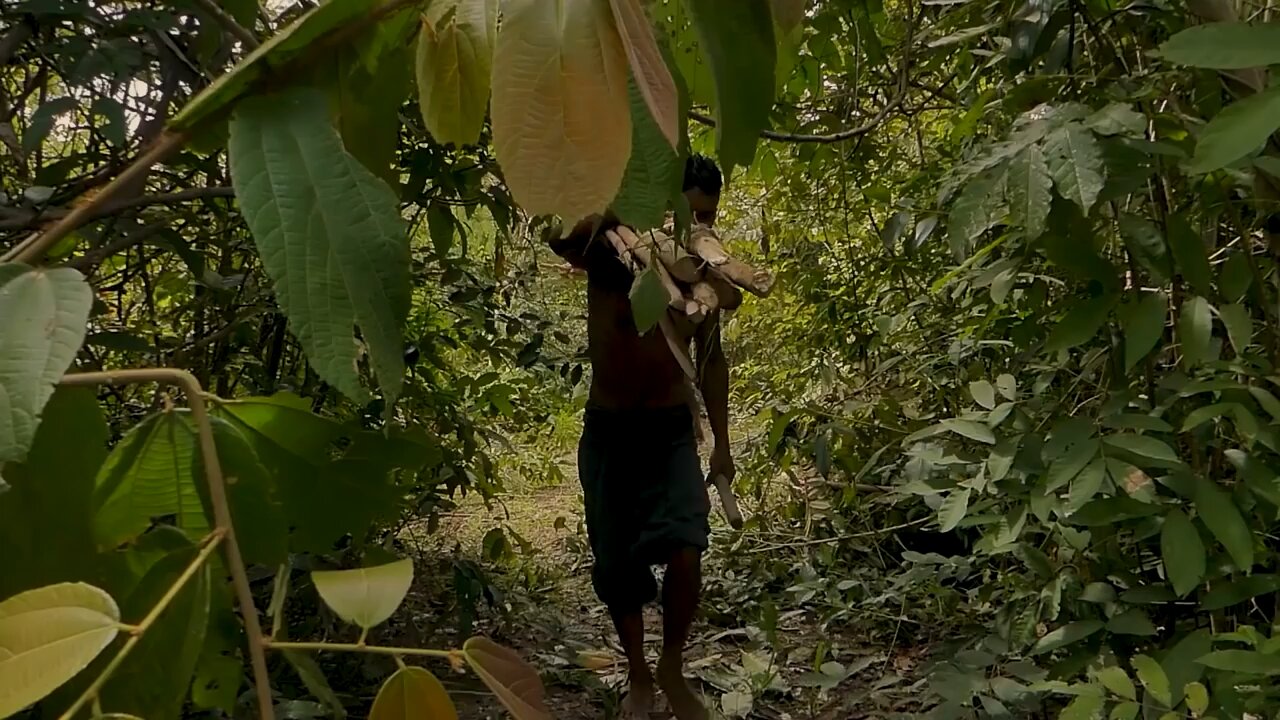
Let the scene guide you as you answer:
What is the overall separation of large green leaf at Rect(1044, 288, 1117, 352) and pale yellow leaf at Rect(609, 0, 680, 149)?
95 centimetres

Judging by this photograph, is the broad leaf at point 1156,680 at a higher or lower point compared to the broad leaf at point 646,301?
lower

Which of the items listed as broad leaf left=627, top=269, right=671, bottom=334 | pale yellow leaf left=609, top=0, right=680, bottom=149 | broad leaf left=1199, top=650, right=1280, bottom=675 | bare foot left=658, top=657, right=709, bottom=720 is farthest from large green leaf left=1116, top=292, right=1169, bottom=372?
bare foot left=658, top=657, right=709, bottom=720

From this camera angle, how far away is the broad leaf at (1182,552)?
103 centimetres

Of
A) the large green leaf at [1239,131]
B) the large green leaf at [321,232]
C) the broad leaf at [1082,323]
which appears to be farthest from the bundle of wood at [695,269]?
the large green leaf at [321,232]

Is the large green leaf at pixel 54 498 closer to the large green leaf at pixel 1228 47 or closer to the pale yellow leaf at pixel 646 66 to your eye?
the pale yellow leaf at pixel 646 66

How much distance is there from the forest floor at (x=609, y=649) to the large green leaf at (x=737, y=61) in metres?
1.80

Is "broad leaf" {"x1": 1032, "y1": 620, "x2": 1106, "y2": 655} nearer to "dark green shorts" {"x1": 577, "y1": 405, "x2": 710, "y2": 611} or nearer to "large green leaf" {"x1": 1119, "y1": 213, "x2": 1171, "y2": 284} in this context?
"large green leaf" {"x1": 1119, "y1": 213, "x2": 1171, "y2": 284}

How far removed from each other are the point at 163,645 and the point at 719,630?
106 inches

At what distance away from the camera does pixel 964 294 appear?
2113 mm

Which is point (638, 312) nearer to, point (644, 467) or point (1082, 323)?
point (1082, 323)

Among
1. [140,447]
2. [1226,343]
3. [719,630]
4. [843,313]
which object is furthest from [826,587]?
[140,447]

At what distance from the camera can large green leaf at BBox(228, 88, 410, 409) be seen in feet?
1.01

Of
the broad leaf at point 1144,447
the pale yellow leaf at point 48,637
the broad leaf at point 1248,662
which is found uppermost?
the pale yellow leaf at point 48,637

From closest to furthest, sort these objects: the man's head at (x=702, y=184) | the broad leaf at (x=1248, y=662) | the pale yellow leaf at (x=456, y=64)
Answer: the pale yellow leaf at (x=456, y=64) < the broad leaf at (x=1248, y=662) < the man's head at (x=702, y=184)
